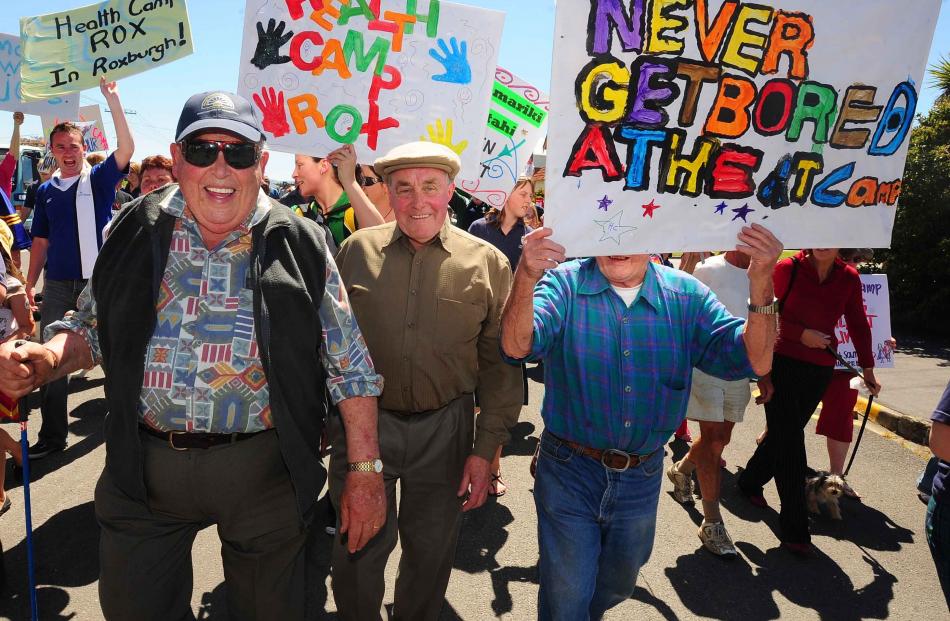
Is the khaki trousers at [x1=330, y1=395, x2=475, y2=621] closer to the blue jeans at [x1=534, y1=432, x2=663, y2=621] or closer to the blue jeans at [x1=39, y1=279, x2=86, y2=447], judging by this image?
the blue jeans at [x1=534, y1=432, x2=663, y2=621]

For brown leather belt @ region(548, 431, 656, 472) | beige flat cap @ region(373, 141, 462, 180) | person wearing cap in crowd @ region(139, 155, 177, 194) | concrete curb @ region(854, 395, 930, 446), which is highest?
beige flat cap @ region(373, 141, 462, 180)

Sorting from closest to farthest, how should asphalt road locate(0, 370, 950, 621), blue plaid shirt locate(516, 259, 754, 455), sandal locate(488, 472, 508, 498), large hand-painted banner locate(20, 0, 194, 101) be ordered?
blue plaid shirt locate(516, 259, 754, 455), asphalt road locate(0, 370, 950, 621), large hand-painted banner locate(20, 0, 194, 101), sandal locate(488, 472, 508, 498)

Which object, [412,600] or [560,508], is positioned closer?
[560,508]

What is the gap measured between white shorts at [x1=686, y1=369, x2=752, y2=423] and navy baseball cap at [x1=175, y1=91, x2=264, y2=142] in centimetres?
294

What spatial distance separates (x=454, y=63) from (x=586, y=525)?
2503 millimetres

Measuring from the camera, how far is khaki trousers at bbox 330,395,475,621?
2.62 m

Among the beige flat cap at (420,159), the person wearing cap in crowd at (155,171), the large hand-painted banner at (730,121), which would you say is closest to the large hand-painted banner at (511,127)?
the person wearing cap in crowd at (155,171)

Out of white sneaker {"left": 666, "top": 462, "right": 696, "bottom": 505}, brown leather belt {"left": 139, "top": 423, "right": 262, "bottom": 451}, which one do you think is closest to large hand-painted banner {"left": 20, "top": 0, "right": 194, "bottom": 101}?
brown leather belt {"left": 139, "top": 423, "right": 262, "bottom": 451}

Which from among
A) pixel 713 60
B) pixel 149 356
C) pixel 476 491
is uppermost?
pixel 713 60

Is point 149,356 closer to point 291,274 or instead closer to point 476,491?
point 291,274

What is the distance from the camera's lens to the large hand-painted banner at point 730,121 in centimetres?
217

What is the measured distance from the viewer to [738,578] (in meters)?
3.65

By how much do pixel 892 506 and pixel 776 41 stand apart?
3831 millimetres

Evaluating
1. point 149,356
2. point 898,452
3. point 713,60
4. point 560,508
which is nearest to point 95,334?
point 149,356
